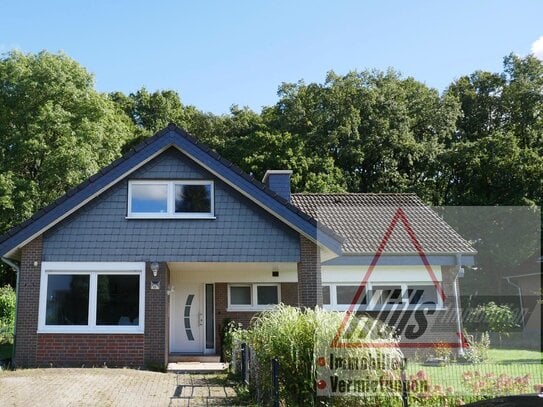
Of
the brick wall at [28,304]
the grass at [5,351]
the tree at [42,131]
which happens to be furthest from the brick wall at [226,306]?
the tree at [42,131]

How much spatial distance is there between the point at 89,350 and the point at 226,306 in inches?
215

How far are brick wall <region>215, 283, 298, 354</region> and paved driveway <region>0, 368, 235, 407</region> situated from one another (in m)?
4.70

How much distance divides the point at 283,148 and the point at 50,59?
1531 centimetres

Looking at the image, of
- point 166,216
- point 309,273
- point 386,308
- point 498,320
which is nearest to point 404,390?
point 309,273

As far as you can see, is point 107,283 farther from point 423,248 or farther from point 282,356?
point 423,248

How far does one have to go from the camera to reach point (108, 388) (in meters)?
11.7

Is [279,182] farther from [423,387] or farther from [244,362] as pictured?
[423,387]

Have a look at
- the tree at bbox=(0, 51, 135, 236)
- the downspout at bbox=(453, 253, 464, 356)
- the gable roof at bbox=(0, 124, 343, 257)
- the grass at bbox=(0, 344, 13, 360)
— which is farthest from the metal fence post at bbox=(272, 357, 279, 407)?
the tree at bbox=(0, 51, 135, 236)

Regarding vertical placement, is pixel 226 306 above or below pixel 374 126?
below

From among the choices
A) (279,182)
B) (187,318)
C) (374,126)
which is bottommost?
(187,318)

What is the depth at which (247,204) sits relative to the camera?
54.1 feet

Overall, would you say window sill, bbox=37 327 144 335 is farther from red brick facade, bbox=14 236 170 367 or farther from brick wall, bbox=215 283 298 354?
brick wall, bbox=215 283 298 354

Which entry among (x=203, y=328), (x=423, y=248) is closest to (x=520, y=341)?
(x=423, y=248)

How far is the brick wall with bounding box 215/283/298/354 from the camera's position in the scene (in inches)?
761
